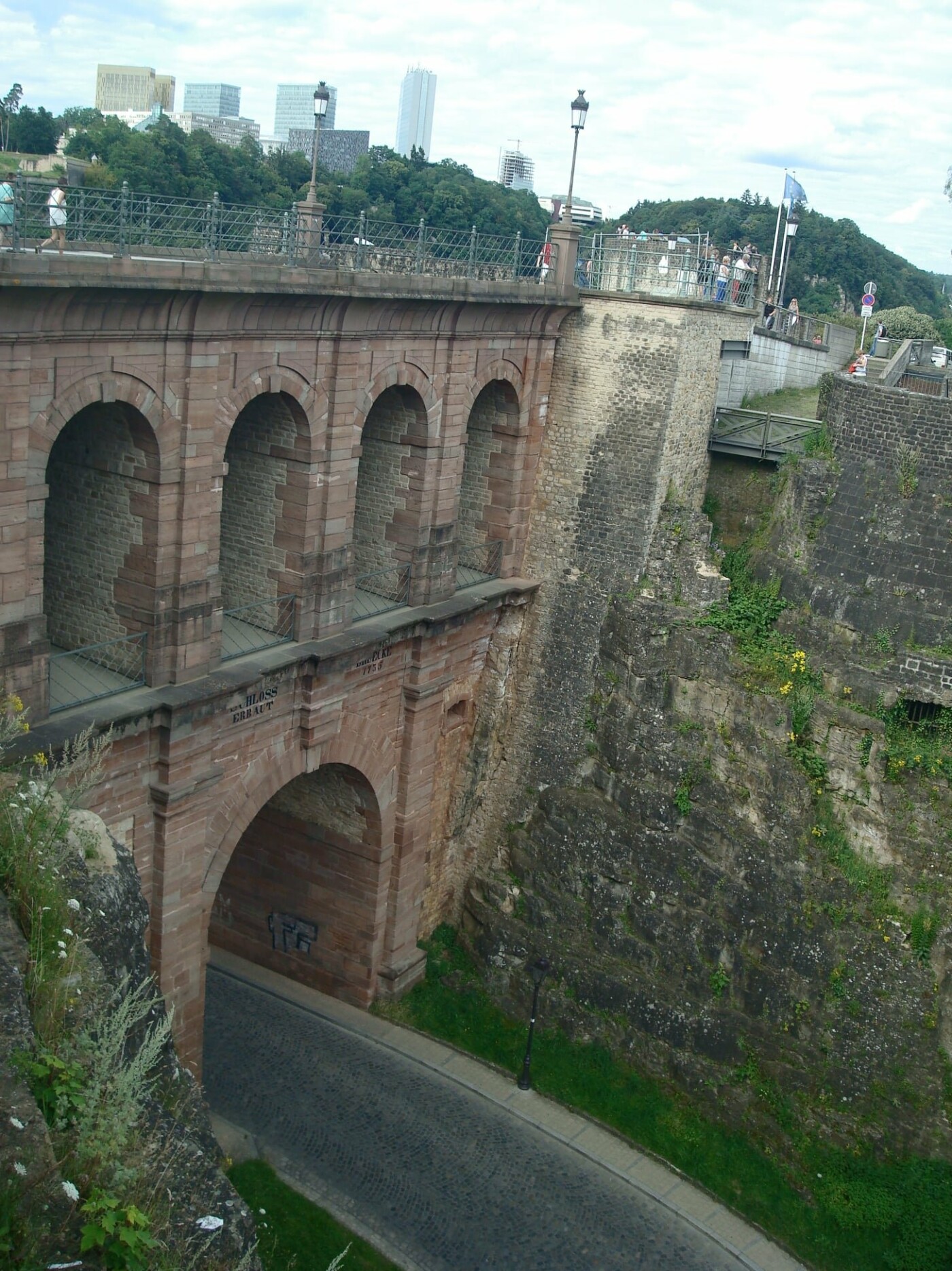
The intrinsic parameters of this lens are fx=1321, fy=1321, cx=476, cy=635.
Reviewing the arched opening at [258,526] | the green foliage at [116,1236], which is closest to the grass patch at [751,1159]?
the arched opening at [258,526]

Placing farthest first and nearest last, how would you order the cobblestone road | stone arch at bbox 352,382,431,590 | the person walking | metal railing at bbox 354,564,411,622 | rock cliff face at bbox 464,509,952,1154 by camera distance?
metal railing at bbox 354,564,411,622 → stone arch at bbox 352,382,431,590 → rock cliff face at bbox 464,509,952,1154 → the cobblestone road → the person walking

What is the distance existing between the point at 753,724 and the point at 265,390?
37.5 feet

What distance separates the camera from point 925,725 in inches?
948

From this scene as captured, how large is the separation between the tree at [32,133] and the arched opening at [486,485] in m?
48.0

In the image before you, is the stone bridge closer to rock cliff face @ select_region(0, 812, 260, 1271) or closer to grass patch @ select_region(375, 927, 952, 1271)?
grass patch @ select_region(375, 927, 952, 1271)

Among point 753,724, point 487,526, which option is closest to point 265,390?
point 487,526

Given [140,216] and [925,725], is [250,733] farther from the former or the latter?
[925,725]

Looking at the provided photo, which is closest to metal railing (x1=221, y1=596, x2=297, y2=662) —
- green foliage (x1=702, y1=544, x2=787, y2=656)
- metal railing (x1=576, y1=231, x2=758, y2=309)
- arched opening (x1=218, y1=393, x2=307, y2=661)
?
arched opening (x1=218, y1=393, x2=307, y2=661)

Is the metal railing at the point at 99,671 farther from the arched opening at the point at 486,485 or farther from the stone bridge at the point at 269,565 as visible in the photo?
the arched opening at the point at 486,485

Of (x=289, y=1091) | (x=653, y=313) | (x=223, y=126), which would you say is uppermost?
(x=223, y=126)

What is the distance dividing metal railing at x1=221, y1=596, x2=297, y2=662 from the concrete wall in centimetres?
1199

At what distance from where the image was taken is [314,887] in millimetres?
26844

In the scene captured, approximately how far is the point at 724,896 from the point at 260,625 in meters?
10.1

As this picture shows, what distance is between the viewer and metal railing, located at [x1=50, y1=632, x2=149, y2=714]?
18.5m
